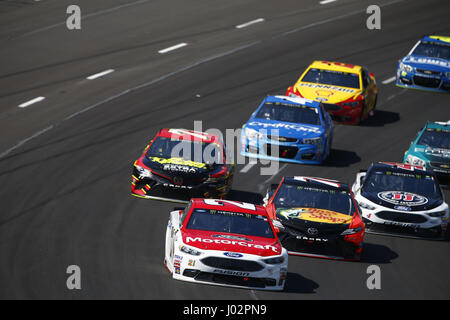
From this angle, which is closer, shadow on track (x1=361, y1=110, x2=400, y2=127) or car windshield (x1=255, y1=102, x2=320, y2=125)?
car windshield (x1=255, y1=102, x2=320, y2=125)

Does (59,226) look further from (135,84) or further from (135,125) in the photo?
(135,84)

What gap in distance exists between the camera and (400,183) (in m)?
19.8

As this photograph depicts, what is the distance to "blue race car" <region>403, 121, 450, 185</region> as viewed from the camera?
22.9 meters

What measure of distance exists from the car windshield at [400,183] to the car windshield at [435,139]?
12.4 feet

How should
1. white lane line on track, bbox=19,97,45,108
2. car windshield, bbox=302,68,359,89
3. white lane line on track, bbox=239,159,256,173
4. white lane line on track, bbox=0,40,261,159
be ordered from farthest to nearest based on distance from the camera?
car windshield, bbox=302,68,359,89, white lane line on track, bbox=19,97,45,108, white lane line on track, bbox=0,40,261,159, white lane line on track, bbox=239,159,256,173

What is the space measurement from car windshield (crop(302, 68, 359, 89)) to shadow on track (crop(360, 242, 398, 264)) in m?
11.3

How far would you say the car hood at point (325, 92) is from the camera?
27.3 meters

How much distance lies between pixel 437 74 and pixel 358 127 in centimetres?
589

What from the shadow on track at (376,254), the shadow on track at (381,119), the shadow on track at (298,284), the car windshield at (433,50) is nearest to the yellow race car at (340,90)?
the shadow on track at (381,119)

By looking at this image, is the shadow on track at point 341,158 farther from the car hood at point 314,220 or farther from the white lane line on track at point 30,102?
the white lane line on track at point 30,102

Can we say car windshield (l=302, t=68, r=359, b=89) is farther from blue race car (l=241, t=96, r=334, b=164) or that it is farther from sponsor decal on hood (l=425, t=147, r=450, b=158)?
Result: sponsor decal on hood (l=425, t=147, r=450, b=158)

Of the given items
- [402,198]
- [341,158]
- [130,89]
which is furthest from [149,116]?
[402,198]

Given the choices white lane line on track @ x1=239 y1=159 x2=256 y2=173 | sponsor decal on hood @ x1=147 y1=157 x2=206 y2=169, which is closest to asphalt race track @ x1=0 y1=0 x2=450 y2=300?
white lane line on track @ x1=239 y1=159 x2=256 y2=173
